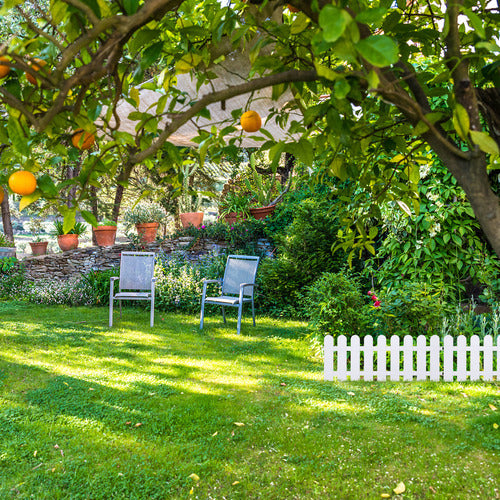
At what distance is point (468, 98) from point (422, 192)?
12.8 feet

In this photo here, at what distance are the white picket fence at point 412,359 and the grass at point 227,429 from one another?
0.35 ft

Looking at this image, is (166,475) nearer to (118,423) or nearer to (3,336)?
(118,423)

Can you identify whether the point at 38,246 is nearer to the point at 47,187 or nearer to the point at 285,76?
the point at 47,187

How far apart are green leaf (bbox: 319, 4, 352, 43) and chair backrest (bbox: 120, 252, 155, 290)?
18.4ft

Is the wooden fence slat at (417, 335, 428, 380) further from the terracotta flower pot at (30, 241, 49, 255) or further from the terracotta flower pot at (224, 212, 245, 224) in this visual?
the terracotta flower pot at (30, 241, 49, 255)

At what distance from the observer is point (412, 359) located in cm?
345

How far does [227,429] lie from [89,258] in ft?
19.7

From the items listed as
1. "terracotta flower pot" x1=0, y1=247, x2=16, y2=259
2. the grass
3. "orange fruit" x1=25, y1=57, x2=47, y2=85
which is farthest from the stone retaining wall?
"orange fruit" x1=25, y1=57, x2=47, y2=85

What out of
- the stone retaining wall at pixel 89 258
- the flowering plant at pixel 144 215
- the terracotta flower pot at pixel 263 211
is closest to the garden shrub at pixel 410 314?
the terracotta flower pot at pixel 263 211

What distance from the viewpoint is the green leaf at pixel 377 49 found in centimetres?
58

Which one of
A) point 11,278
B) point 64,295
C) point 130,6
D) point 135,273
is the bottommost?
point 64,295

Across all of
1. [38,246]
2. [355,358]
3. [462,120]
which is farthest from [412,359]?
[38,246]

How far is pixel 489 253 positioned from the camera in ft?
14.5

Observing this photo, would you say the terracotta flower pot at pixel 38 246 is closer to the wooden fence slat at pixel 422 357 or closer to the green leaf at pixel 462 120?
the wooden fence slat at pixel 422 357
